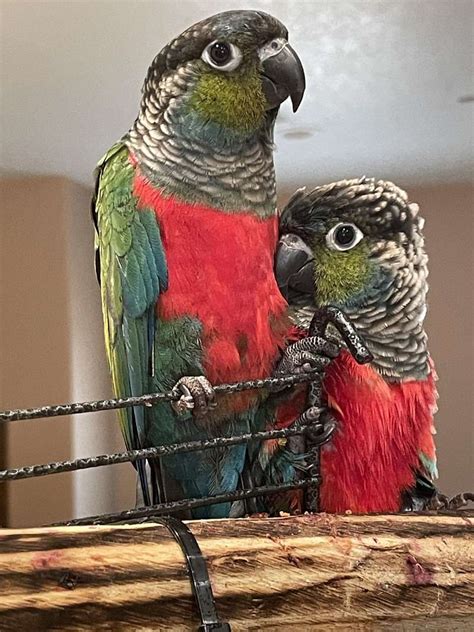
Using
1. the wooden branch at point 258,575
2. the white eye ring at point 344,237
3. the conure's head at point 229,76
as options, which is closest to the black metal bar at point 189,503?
the wooden branch at point 258,575

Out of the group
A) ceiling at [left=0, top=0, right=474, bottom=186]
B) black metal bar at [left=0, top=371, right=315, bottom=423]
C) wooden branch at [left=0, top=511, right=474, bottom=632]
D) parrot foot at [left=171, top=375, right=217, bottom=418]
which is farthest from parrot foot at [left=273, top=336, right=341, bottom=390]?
ceiling at [left=0, top=0, right=474, bottom=186]

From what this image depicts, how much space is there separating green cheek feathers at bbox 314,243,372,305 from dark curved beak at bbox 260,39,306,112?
0.20 meters

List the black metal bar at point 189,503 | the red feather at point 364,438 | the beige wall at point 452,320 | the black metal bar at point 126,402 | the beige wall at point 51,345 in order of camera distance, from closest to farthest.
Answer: the black metal bar at point 126,402
the black metal bar at point 189,503
the red feather at point 364,438
the beige wall at point 51,345
the beige wall at point 452,320

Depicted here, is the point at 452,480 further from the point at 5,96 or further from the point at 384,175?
the point at 5,96

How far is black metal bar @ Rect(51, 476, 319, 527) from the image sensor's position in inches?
32.6

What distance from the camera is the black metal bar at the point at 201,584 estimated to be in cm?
62

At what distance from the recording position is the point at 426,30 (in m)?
1.28

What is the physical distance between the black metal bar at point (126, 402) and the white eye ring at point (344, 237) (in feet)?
0.56

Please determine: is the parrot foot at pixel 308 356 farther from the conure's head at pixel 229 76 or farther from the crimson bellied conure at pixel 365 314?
the conure's head at pixel 229 76

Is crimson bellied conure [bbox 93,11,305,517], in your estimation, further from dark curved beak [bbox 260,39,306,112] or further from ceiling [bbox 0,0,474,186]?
ceiling [bbox 0,0,474,186]

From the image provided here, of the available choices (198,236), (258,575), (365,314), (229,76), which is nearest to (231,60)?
(229,76)

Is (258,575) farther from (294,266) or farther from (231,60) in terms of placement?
(231,60)

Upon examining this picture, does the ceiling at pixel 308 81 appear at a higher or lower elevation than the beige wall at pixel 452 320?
higher


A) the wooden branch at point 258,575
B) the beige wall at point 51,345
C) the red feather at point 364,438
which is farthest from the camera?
the beige wall at point 51,345
